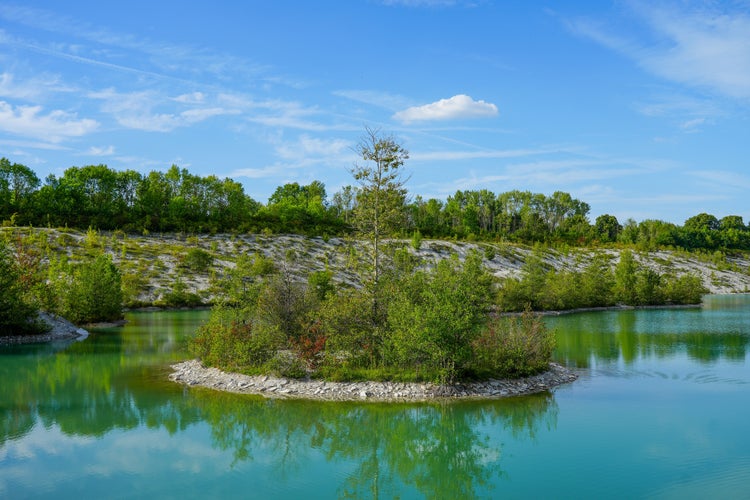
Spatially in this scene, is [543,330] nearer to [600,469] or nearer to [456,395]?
[456,395]

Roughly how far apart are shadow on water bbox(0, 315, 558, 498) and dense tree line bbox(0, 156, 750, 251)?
2036 inches

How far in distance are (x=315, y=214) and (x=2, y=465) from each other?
11568 centimetres

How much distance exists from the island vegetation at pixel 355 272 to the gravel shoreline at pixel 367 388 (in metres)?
0.55

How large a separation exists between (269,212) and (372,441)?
112980 mm

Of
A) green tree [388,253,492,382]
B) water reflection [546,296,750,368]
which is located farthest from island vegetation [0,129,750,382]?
water reflection [546,296,750,368]

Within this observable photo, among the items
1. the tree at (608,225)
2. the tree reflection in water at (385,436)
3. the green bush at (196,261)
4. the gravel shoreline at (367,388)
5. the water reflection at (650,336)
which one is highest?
the tree at (608,225)

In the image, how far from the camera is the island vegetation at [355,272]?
25.8 m

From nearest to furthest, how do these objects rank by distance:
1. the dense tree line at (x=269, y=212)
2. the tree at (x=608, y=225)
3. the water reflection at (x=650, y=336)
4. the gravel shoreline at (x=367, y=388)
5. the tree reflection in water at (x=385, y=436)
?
the tree reflection in water at (x=385, y=436) < the gravel shoreline at (x=367, y=388) < the water reflection at (x=650, y=336) < the dense tree line at (x=269, y=212) < the tree at (x=608, y=225)

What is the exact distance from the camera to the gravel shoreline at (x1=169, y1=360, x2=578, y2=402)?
926 inches

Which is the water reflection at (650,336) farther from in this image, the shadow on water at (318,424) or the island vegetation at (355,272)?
the shadow on water at (318,424)

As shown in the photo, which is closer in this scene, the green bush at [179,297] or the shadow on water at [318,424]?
the shadow on water at [318,424]

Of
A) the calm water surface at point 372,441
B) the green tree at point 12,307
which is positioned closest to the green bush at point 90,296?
the green tree at point 12,307

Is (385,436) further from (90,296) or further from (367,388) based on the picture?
(90,296)

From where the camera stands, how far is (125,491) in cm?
1437
